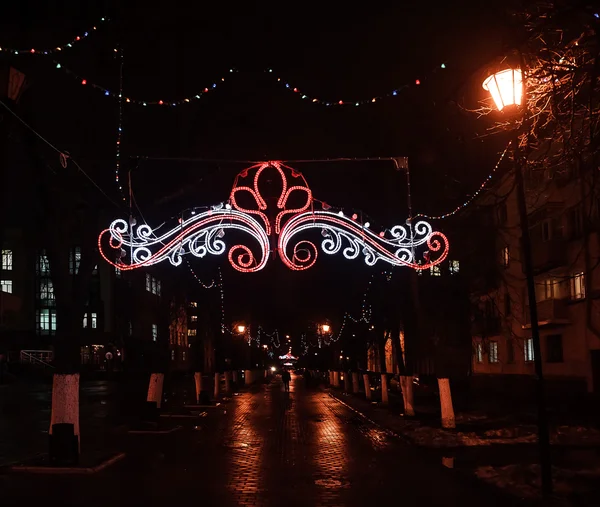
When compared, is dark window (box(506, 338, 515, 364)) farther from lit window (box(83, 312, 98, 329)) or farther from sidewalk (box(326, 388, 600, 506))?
lit window (box(83, 312, 98, 329))

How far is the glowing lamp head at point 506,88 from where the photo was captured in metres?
9.19

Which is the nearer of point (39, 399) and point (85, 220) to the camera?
point (85, 220)

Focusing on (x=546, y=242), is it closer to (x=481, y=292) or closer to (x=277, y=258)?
(x=481, y=292)

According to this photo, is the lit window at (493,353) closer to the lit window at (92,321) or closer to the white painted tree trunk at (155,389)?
the white painted tree trunk at (155,389)

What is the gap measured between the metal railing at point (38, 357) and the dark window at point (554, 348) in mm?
45506

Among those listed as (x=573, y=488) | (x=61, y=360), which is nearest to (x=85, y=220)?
(x=61, y=360)

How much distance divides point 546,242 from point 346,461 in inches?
777

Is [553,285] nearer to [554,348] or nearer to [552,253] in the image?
[552,253]

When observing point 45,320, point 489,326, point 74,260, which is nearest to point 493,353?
point 489,326

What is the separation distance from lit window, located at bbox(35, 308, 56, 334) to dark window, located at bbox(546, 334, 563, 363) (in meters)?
57.6

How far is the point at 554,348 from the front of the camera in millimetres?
33094

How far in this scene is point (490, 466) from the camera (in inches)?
522

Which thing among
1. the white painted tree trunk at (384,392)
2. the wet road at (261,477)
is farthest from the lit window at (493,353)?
the wet road at (261,477)

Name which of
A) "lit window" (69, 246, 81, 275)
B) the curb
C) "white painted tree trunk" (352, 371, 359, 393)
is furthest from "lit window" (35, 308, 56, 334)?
the curb
